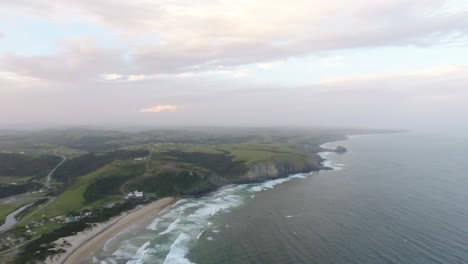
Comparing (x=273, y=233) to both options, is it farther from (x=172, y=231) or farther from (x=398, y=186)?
(x=398, y=186)

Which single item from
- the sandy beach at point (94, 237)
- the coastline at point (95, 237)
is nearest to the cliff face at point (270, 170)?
the coastline at point (95, 237)

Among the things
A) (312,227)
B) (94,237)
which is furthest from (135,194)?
(312,227)

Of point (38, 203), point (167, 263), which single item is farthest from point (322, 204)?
point (38, 203)

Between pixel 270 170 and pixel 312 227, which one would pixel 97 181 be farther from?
pixel 312 227

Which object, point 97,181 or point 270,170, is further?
point 270,170

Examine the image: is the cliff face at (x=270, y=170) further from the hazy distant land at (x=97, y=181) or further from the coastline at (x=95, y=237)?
the coastline at (x=95, y=237)

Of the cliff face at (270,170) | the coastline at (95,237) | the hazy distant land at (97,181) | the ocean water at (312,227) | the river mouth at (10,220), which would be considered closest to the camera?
the ocean water at (312,227)
